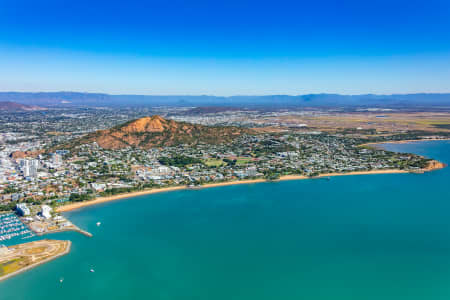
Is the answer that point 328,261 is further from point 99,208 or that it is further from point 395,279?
point 99,208

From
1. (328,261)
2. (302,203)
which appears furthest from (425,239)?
(302,203)

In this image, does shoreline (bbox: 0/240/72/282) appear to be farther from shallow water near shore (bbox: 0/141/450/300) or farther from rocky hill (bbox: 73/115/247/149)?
rocky hill (bbox: 73/115/247/149)

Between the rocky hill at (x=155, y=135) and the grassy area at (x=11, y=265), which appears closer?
the grassy area at (x=11, y=265)

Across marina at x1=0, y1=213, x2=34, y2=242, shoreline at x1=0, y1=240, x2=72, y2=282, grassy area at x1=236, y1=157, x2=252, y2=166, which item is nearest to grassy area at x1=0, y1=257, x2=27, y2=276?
shoreline at x1=0, y1=240, x2=72, y2=282

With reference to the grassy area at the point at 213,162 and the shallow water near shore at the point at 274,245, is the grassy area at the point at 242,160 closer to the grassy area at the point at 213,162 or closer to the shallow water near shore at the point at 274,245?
the grassy area at the point at 213,162

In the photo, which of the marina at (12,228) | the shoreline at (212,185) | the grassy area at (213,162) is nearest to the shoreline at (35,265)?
the marina at (12,228)

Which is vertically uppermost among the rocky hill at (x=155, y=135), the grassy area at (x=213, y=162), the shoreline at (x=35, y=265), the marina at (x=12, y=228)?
the rocky hill at (x=155, y=135)
